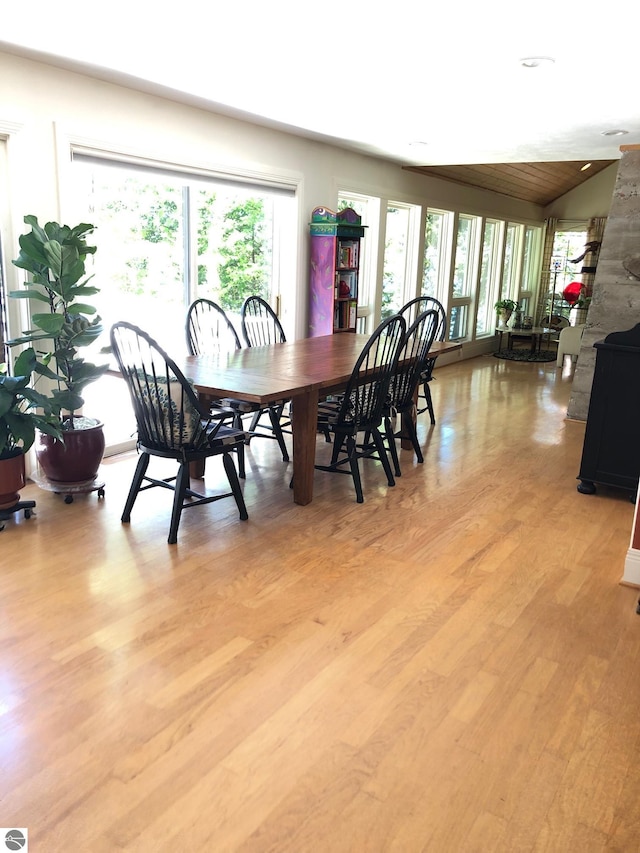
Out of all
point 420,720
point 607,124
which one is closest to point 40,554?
point 420,720

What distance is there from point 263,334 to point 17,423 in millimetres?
2152

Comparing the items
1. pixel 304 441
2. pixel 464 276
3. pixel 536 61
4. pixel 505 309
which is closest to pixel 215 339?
pixel 304 441

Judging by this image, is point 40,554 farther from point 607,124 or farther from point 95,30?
point 607,124

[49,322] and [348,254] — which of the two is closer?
[49,322]

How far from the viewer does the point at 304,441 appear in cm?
357

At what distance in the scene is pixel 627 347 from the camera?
3760 millimetres

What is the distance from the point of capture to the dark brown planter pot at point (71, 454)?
3.59 m

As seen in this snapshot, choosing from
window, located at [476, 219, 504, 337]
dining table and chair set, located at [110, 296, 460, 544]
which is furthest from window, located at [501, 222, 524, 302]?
dining table and chair set, located at [110, 296, 460, 544]

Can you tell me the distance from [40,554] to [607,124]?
4469mm

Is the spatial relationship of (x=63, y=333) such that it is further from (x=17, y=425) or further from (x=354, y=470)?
(x=354, y=470)

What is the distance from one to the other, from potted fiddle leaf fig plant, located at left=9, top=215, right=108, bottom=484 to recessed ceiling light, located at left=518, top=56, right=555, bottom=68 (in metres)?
2.24

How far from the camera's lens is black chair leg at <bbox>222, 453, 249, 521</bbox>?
132 inches

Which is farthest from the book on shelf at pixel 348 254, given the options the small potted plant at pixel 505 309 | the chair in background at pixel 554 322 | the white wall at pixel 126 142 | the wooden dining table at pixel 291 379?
the chair in background at pixel 554 322

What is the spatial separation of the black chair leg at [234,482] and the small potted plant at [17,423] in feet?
2.72
